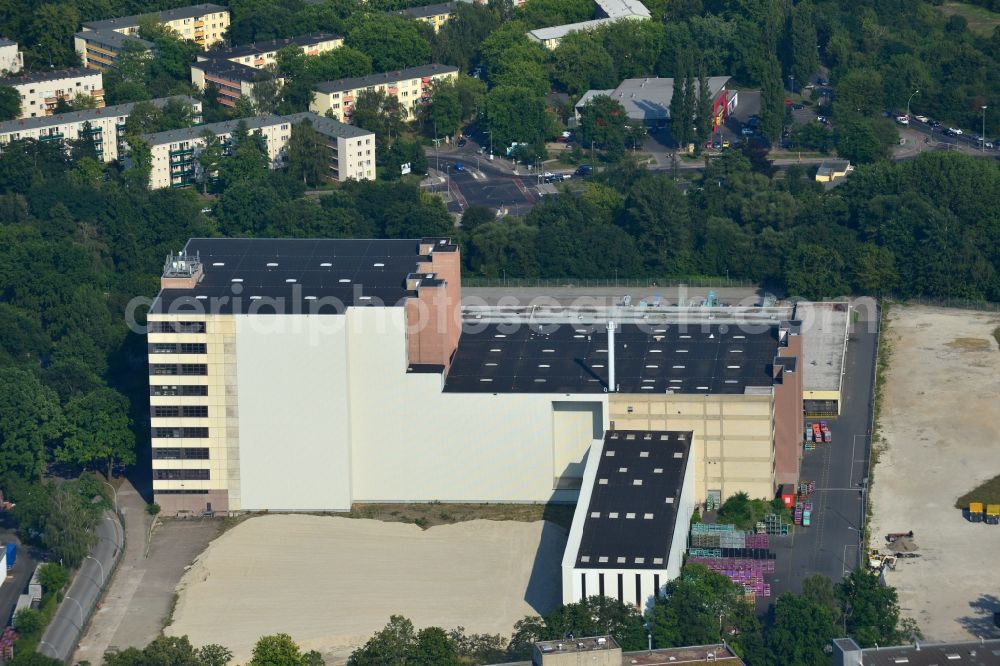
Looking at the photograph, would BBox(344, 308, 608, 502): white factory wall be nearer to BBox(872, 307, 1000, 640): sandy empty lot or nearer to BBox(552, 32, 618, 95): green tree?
BBox(872, 307, 1000, 640): sandy empty lot

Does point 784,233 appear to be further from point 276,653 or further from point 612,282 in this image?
point 276,653

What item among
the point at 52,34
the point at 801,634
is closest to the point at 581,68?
the point at 52,34

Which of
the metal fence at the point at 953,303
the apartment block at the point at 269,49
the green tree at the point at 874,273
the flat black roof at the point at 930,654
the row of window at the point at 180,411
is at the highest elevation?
the apartment block at the point at 269,49

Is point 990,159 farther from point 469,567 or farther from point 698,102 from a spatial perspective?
point 469,567

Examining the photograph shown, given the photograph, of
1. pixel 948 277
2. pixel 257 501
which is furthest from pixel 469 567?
pixel 948 277

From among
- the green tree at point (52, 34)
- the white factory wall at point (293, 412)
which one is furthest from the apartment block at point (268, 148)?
the white factory wall at point (293, 412)

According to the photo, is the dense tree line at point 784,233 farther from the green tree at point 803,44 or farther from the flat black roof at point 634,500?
the flat black roof at point 634,500

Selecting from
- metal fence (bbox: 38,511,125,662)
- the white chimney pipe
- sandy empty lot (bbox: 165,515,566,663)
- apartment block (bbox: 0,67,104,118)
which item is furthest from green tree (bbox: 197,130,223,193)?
the white chimney pipe
